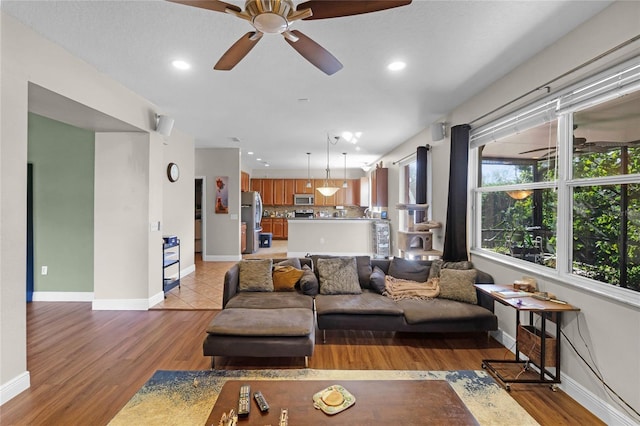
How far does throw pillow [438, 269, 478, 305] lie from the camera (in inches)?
132

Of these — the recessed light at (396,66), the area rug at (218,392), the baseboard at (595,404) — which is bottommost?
the area rug at (218,392)

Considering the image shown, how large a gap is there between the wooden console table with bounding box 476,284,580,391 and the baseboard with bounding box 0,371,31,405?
3.71 meters

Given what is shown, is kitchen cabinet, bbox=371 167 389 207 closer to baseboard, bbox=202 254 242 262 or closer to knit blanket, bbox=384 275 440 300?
baseboard, bbox=202 254 242 262

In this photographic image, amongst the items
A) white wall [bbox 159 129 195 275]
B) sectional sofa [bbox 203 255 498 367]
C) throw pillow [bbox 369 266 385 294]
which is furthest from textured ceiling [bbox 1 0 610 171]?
throw pillow [bbox 369 266 385 294]

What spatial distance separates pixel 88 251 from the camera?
4434 mm

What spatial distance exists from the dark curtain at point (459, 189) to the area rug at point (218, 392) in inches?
60.4

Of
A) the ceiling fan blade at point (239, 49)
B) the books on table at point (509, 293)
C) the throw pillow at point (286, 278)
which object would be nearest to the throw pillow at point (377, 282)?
the throw pillow at point (286, 278)

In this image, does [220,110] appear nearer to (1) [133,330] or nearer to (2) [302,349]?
(1) [133,330]

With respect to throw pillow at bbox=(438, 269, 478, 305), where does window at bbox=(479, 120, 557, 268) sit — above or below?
above

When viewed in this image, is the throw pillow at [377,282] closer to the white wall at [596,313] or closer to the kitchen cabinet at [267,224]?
the white wall at [596,313]

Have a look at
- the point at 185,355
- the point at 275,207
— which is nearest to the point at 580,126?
the point at 185,355

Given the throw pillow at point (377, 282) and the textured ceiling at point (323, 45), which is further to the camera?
the throw pillow at point (377, 282)

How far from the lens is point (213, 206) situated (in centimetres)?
739

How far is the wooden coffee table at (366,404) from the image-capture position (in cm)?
154
